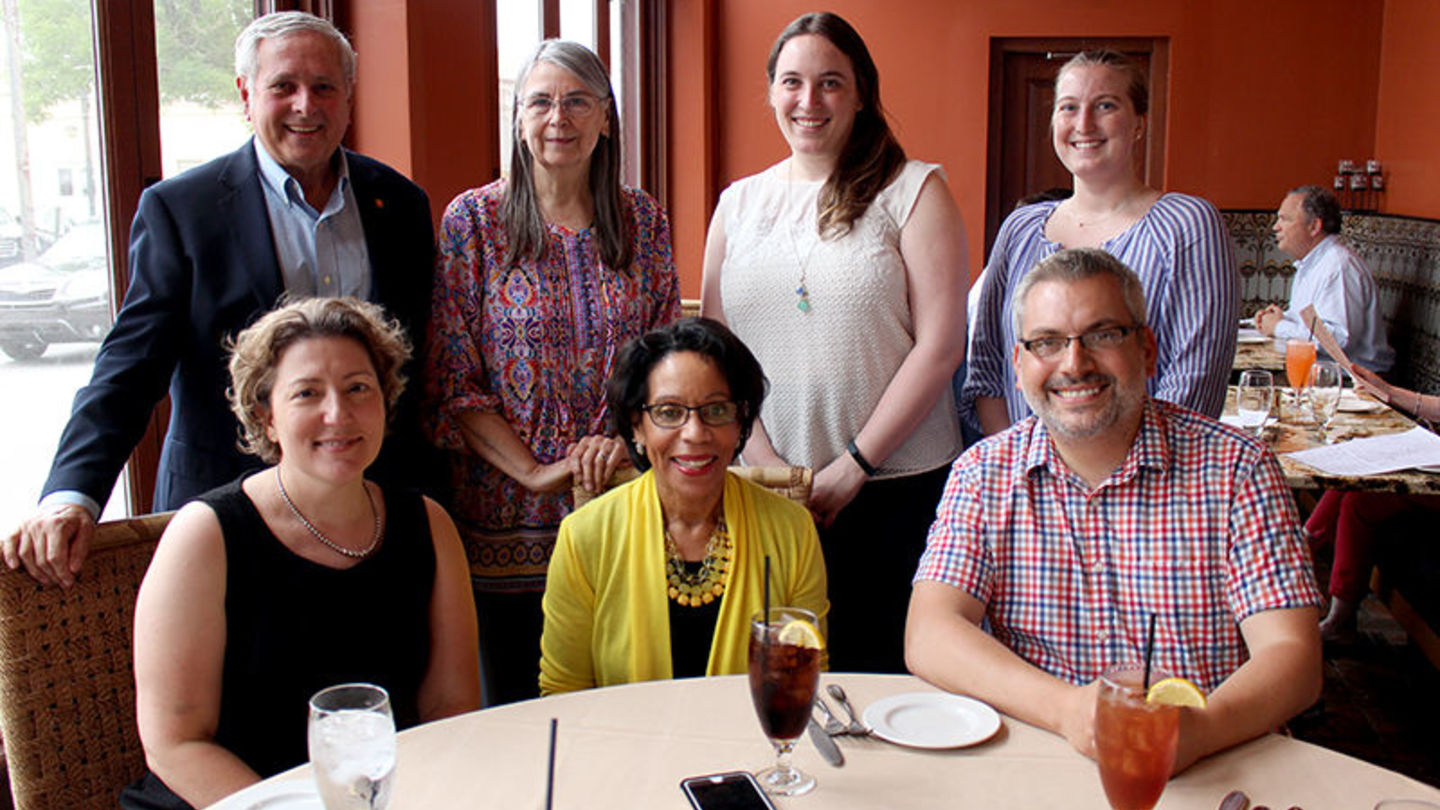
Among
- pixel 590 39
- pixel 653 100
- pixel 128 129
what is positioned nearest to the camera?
pixel 128 129

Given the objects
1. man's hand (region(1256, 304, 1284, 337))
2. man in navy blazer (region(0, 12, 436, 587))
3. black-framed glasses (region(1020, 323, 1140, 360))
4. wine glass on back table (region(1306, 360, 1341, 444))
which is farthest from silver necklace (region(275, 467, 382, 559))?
man's hand (region(1256, 304, 1284, 337))

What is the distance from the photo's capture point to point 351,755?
3.95 ft

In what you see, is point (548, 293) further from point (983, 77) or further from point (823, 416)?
point (983, 77)

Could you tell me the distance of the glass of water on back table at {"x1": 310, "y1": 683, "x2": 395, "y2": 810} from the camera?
1.20 metres

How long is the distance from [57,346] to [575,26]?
3607 millimetres

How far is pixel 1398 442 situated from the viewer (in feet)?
10.6

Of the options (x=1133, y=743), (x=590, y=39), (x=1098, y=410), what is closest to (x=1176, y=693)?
(x=1133, y=743)

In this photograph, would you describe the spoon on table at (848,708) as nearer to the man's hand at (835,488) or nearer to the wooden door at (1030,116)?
the man's hand at (835,488)

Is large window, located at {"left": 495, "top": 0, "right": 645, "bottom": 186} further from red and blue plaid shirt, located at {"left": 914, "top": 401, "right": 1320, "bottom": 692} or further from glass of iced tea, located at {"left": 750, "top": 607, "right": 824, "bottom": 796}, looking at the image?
glass of iced tea, located at {"left": 750, "top": 607, "right": 824, "bottom": 796}

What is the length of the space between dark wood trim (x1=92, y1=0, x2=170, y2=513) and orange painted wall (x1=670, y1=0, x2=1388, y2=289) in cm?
463

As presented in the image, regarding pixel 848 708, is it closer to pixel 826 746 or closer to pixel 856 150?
pixel 826 746

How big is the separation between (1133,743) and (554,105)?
64.5 inches

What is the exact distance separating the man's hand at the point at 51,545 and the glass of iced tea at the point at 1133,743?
4.71 feet

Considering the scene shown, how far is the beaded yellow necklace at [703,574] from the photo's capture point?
1.97 metres
